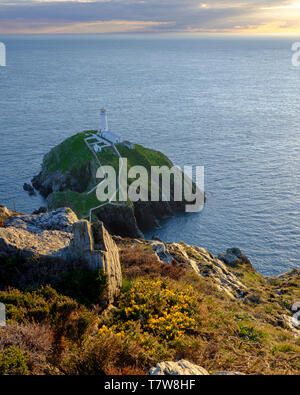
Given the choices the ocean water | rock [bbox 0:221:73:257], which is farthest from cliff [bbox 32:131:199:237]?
rock [bbox 0:221:73:257]

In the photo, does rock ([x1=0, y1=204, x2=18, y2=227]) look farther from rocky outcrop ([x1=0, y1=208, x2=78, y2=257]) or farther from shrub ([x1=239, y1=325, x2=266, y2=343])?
shrub ([x1=239, y1=325, x2=266, y2=343])

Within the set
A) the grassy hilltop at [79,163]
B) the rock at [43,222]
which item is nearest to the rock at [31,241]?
the rock at [43,222]

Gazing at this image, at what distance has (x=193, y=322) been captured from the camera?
563 inches

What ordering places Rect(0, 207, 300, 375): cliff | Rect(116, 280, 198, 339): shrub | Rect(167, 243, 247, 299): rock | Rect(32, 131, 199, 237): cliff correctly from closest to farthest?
Rect(0, 207, 300, 375): cliff < Rect(116, 280, 198, 339): shrub < Rect(167, 243, 247, 299): rock < Rect(32, 131, 199, 237): cliff

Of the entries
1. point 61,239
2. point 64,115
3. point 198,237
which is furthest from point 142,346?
point 64,115

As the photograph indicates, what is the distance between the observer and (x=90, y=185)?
230 feet

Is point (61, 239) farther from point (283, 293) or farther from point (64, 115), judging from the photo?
point (64, 115)

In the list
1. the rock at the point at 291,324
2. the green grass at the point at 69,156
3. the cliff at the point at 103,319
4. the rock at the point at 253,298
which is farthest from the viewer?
the green grass at the point at 69,156

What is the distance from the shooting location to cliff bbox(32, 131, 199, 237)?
6338 centimetres

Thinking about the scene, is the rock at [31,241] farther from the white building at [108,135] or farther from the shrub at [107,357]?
the white building at [108,135]

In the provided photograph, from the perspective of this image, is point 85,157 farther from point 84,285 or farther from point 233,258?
point 84,285

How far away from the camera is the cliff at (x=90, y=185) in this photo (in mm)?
63375

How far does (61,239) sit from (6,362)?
8.80 m

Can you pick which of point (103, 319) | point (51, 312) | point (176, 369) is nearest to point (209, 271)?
point (103, 319)
